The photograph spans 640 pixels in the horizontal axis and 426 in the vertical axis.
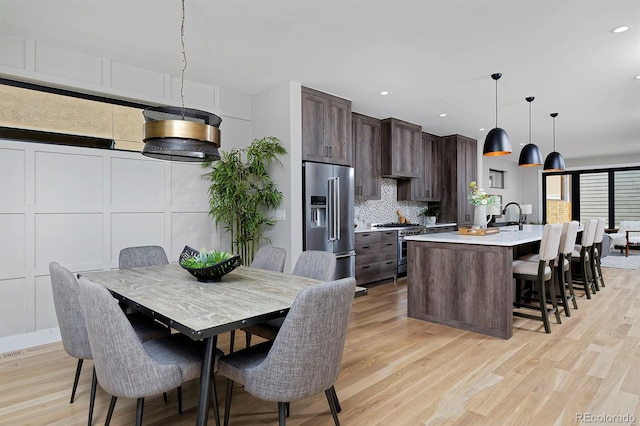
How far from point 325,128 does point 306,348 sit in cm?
353

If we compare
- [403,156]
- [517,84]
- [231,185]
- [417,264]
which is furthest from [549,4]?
[403,156]

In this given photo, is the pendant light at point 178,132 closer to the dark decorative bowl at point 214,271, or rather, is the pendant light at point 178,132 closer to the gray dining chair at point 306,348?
the dark decorative bowl at point 214,271

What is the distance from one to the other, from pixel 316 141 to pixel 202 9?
6.80ft

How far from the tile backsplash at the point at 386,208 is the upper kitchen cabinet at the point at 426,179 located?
180 mm

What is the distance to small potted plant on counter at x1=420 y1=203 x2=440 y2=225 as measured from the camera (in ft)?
24.5

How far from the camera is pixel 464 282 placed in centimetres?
357

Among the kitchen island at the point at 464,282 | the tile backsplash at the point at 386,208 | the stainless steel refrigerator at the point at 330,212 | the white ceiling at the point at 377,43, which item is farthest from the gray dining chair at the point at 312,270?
the tile backsplash at the point at 386,208

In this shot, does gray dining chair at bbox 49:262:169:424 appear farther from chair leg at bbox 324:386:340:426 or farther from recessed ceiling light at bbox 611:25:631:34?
recessed ceiling light at bbox 611:25:631:34

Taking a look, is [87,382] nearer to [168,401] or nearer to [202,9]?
[168,401]

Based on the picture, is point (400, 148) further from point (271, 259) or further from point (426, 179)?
point (271, 259)

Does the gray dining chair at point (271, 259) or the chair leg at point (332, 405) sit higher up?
the gray dining chair at point (271, 259)

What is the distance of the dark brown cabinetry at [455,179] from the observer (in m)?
7.20

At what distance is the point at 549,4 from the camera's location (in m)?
2.67

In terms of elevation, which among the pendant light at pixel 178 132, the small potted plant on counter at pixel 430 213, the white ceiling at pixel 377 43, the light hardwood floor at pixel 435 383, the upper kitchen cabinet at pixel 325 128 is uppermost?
the white ceiling at pixel 377 43
